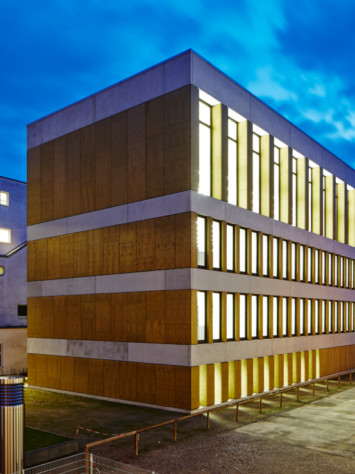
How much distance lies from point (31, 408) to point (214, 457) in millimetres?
12011

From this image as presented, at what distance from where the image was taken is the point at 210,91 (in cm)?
2603

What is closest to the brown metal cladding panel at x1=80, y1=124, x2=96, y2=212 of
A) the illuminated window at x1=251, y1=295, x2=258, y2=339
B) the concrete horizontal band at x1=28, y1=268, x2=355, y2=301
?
the concrete horizontal band at x1=28, y1=268, x2=355, y2=301

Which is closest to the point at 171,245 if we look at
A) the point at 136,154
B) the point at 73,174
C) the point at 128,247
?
the point at 128,247

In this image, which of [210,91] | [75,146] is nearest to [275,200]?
[210,91]

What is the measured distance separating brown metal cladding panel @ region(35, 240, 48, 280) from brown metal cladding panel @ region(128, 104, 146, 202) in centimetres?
862

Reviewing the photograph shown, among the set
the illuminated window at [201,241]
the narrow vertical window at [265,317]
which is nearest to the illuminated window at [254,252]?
the narrow vertical window at [265,317]

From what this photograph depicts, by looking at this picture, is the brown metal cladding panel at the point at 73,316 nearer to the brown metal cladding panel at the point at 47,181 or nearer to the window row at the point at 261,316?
the brown metal cladding panel at the point at 47,181

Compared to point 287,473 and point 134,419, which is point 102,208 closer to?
point 134,419

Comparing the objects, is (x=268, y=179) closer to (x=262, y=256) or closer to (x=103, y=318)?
(x=262, y=256)

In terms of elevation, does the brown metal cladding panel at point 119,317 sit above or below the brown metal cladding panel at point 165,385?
above

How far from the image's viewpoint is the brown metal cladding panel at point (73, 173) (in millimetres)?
30469

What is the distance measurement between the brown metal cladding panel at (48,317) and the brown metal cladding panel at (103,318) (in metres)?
4.44

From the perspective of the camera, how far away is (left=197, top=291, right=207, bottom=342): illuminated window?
81.3ft

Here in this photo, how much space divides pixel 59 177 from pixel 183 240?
451 inches
